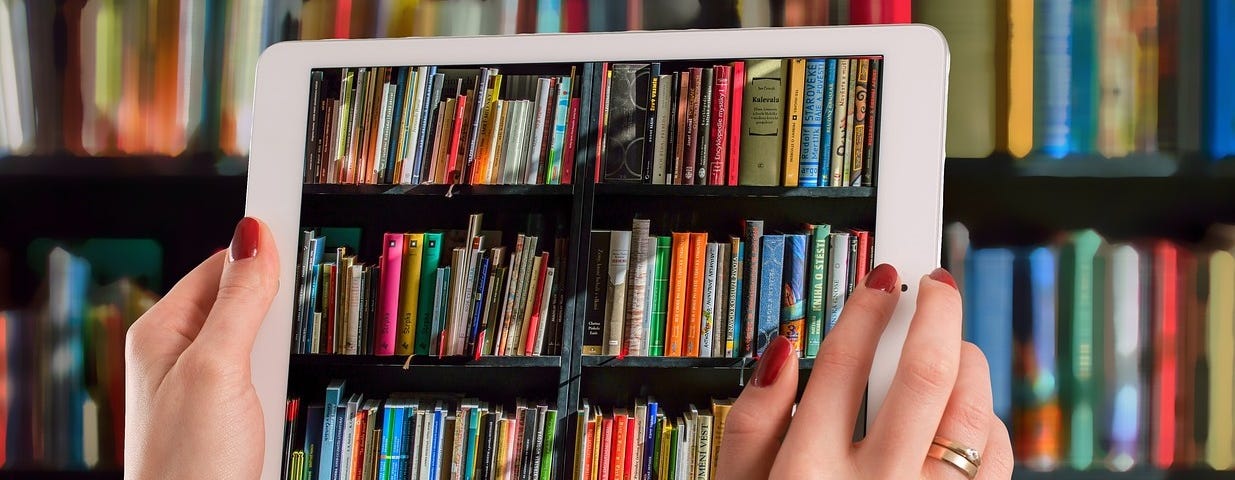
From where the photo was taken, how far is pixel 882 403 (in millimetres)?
528

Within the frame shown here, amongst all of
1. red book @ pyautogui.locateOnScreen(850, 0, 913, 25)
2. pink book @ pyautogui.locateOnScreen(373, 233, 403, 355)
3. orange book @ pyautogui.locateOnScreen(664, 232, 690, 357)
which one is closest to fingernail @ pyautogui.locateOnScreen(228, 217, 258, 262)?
pink book @ pyautogui.locateOnScreen(373, 233, 403, 355)

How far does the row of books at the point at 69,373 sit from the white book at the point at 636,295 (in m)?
0.77

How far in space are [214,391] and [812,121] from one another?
1.72 ft

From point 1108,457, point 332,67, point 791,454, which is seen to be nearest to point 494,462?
point 791,454

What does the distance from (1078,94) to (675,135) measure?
61cm

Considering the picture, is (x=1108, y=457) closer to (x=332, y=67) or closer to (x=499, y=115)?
(x=499, y=115)

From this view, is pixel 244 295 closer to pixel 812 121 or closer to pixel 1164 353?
pixel 812 121

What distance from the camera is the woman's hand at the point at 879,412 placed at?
493 millimetres

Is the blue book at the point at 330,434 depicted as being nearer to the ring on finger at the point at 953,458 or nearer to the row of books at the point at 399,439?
the row of books at the point at 399,439

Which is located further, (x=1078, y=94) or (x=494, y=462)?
(x=1078, y=94)

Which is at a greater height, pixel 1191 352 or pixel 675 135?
pixel 675 135

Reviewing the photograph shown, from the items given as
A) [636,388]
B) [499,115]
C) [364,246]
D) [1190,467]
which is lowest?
[1190,467]

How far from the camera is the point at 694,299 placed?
573 mm

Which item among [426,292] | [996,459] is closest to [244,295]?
[426,292]
